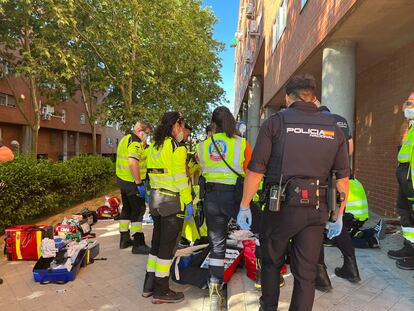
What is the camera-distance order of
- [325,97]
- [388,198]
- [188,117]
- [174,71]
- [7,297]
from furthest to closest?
1. [188,117]
2. [174,71]
3. [388,198]
4. [325,97]
5. [7,297]

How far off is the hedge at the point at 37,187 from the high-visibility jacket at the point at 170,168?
288 centimetres

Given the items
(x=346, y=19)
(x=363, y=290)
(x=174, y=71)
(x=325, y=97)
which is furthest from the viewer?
(x=174, y=71)

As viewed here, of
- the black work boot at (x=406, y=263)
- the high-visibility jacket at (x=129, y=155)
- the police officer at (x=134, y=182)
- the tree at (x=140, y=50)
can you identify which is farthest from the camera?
the tree at (x=140, y=50)

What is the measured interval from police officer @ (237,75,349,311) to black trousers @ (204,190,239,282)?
2.83 ft

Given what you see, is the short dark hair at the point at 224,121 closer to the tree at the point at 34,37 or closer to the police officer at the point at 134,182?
the police officer at the point at 134,182

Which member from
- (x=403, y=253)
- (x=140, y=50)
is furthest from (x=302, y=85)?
(x=140, y=50)

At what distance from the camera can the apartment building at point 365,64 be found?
5805 millimetres

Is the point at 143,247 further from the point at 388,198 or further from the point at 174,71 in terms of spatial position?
the point at 174,71

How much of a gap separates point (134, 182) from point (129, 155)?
0.49 meters

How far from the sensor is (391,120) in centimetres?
766

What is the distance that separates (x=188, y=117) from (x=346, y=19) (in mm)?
17161

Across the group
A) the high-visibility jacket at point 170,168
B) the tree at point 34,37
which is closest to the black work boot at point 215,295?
the high-visibility jacket at point 170,168

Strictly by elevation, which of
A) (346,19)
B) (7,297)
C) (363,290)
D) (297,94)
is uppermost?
(346,19)

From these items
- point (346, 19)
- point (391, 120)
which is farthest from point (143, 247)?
point (391, 120)
